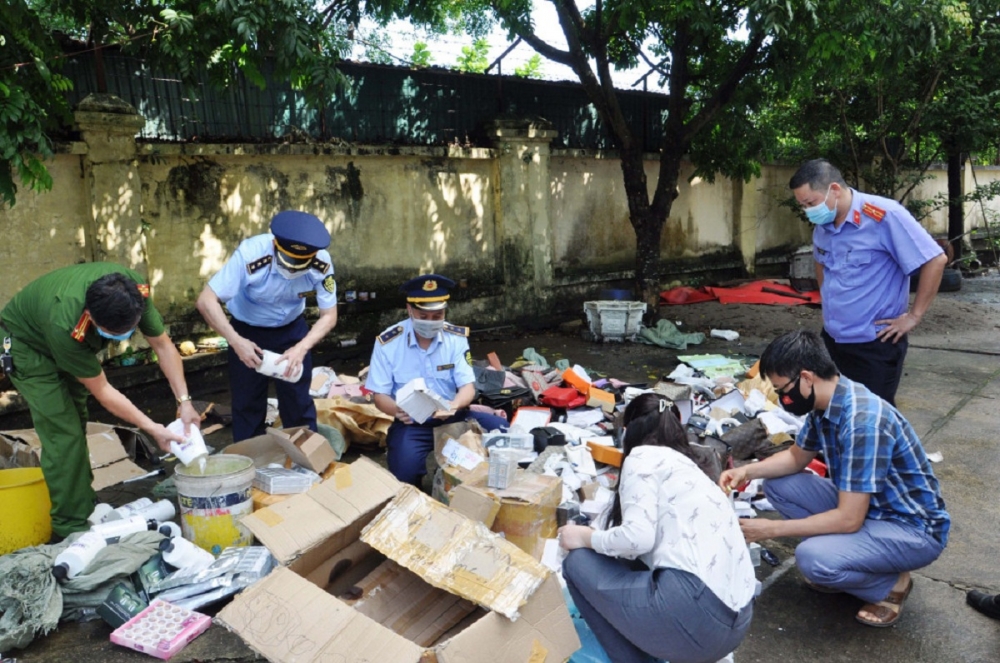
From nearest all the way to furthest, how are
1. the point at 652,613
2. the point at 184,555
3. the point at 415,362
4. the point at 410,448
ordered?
the point at 652,613
the point at 184,555
the point at 410,448
the point at 415,362

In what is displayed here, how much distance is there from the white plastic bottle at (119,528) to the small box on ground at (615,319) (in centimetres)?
553

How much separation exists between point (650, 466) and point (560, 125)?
795 centimetres

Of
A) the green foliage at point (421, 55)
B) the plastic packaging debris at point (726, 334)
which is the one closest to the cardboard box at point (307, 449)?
the plastic packaging debris at point (726, 334)

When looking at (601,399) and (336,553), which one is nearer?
(336,553)

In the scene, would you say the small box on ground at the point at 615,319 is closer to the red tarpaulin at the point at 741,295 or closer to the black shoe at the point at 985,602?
the red tarpaulin at the point at 741,295

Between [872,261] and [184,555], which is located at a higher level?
[872,261]

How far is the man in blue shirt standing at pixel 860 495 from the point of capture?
112 inches

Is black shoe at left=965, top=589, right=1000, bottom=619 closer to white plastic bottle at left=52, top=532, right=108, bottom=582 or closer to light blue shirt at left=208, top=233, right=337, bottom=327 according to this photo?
light blue shirt at left=208, top=233, right=337, bottom=327

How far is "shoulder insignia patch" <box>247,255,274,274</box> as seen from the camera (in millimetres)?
4191

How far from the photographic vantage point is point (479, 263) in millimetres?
8766

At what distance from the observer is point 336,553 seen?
3.09 m

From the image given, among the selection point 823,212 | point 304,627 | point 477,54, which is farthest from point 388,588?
point 477,54

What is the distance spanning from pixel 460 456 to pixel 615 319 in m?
4.65

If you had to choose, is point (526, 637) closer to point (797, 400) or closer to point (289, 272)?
point (797, 400)
